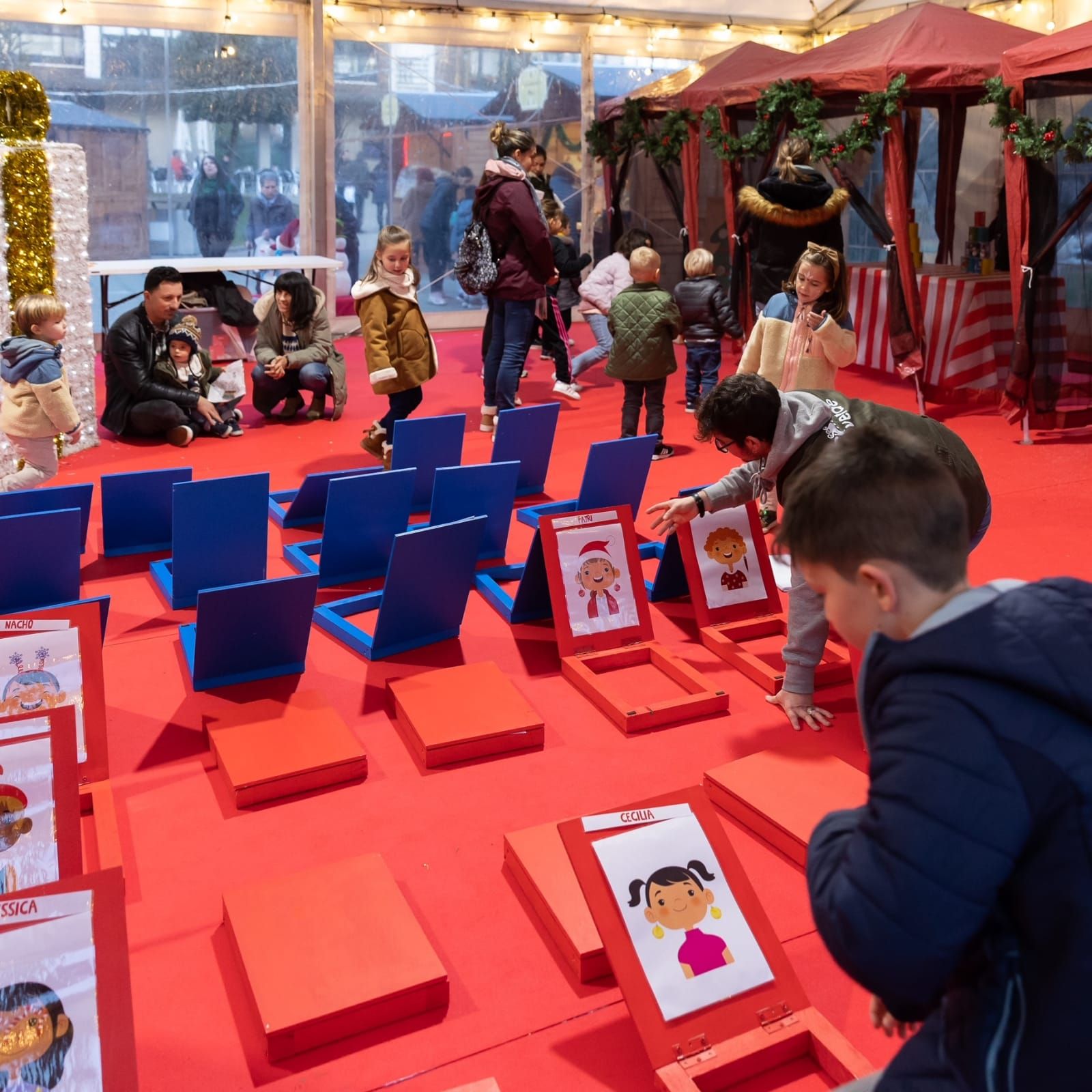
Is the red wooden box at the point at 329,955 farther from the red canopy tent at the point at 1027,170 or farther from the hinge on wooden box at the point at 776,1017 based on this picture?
the red canopy tent at the point at 1027,170

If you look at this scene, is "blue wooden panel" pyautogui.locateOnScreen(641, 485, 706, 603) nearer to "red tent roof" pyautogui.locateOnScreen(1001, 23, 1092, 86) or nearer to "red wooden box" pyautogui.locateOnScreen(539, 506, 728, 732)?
"red wooden box" pyautogui.locateOnScreen(539, 506, 728, 732)

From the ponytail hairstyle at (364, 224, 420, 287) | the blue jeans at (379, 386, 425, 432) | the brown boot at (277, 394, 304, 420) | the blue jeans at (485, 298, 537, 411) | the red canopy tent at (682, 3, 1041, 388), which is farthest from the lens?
the brown boot at (277, 394, 304, 420)

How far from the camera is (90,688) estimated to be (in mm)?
2926

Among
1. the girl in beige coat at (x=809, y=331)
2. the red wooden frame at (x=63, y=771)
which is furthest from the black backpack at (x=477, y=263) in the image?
the red wooden frame at (x=63, y=771)

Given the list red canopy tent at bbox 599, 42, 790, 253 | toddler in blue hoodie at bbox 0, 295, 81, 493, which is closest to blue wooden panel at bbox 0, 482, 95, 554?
toddler in blue hoodie at bbox 0, 295, 81, 493

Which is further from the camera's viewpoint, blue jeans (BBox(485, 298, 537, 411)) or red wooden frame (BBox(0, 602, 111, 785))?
blue jeans (BBox(485, 298, 537, 411))

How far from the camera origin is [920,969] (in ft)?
3.73

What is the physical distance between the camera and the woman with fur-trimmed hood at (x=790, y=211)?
6445 mm

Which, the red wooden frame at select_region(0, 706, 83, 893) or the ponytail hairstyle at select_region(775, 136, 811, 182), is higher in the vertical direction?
the ponytail hairstyle at select_region(775, 136, 811, 182)

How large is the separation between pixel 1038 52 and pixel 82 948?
6.64 metres

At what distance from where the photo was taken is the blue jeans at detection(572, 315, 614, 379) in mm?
7984

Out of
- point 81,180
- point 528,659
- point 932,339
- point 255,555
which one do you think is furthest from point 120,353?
point 932,339

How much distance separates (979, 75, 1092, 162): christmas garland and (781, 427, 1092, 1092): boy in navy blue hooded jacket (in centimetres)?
595

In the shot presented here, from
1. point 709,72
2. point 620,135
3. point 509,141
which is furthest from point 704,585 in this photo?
point 620,135
